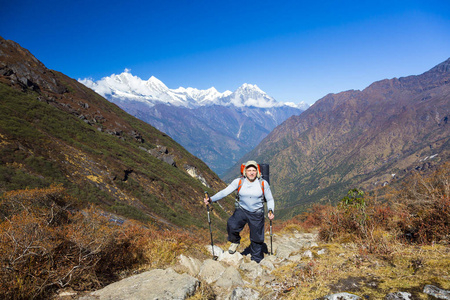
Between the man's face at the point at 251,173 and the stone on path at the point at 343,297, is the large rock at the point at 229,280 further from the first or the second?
the man's face at the point at 251,173

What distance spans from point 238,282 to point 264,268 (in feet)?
4.34

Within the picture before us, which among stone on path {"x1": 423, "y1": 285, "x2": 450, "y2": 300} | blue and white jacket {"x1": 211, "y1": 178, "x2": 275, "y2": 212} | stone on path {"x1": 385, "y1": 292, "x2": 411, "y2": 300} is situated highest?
blue and white jacket {"x1": 211, "y1": 178, "x2": 275, "y2": 212}

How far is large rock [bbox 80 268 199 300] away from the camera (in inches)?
144

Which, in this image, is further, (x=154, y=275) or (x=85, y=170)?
(x=85, y=170)

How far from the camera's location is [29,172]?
786 inches

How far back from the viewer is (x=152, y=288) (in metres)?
3.93

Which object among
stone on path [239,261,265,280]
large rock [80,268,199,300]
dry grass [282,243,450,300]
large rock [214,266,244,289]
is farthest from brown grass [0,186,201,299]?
dry grass [282,243,450,300]

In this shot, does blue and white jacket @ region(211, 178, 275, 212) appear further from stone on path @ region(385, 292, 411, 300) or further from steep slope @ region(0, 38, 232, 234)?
steep slope @ region(0, 38, 232, 234)

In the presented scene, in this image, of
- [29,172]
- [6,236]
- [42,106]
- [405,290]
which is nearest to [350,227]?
[405,290]

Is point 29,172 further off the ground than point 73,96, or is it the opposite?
point 73,96

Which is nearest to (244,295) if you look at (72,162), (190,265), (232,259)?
(190,265)

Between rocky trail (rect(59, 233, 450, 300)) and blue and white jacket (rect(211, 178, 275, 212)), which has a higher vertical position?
blue and white jacket (rect(211, 178, 275, 212))

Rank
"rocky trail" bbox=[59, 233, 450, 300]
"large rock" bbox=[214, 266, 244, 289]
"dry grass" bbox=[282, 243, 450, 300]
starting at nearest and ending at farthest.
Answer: "dry grass" bbox=[282, 243, 450, 300]
"rocky trail" bbox=[59, 233, 450, 300]
"large rock" bbox=[214, 266, 244, 289]

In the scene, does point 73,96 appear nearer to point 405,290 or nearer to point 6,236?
point 6,236
